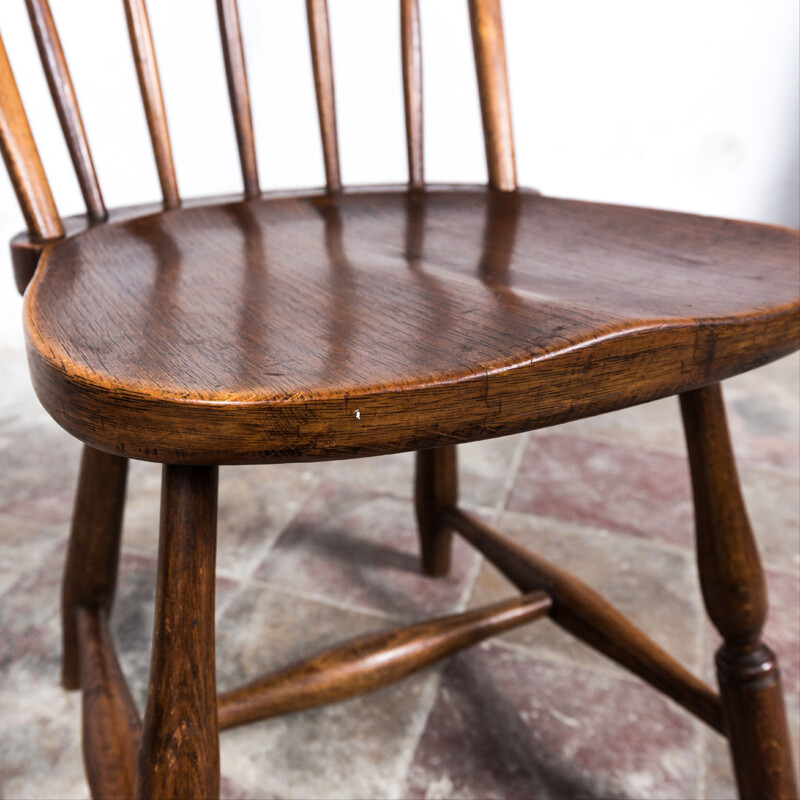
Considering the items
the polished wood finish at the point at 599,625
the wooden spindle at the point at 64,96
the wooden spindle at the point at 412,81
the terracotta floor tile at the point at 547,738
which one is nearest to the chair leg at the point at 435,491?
the polished wood finish at the point at 599,625

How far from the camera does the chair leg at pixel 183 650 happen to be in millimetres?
434

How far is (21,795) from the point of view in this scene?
0.75 m

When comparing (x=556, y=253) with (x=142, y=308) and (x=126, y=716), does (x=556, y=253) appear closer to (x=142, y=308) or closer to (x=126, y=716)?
(x=142, y=308)

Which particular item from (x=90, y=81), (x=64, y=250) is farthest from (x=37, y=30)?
(x=90, y=81)

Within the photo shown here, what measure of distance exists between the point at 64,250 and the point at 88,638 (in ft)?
1.14

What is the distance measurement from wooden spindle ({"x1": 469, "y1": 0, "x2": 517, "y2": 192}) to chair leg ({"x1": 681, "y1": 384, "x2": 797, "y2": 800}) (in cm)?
32

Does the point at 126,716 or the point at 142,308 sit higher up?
the point at 142,308

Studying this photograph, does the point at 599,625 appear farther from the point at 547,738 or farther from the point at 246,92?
the point at 246,92

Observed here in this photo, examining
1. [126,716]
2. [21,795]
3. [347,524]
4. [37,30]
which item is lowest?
[347,524]

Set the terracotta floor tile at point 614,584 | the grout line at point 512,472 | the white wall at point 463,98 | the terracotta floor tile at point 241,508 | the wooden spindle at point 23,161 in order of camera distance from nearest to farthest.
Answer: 1. the wooden spindle at point 23,161
2. the terracotta floor tile at point 614,584
3. the terracotta floor tile at point 241,508
4. the grout line at point 512,472
5. the white wall at point 463,98

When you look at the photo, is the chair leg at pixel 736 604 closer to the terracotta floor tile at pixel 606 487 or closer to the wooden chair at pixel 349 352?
the wooden chair at pixel 349 352

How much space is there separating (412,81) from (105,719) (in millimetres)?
632

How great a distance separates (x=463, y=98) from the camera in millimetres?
1842

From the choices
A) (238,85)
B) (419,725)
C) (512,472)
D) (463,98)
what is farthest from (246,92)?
(463,98)
